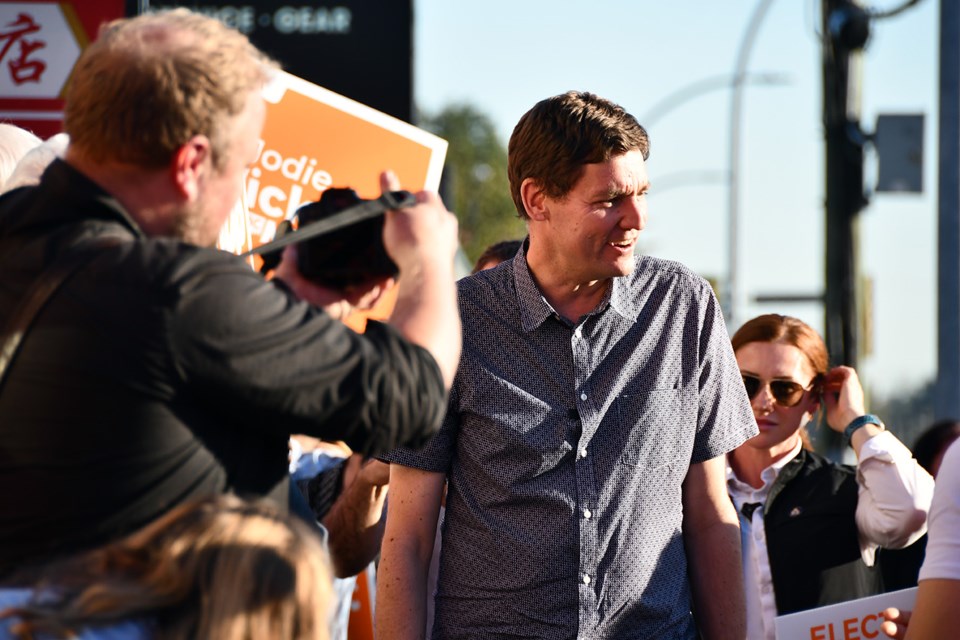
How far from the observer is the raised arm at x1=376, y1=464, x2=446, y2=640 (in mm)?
3074

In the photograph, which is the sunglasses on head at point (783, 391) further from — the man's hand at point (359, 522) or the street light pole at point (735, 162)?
the street light pole at point (735, 162)

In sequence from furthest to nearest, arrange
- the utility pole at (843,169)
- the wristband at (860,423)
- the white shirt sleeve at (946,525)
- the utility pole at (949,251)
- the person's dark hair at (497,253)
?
the utility pole at (843,169) < the utility pole at (949,251) < the person's dark hair at (497,253) < the wristband at (860,423) < the white shirt sleeve at (946,525)

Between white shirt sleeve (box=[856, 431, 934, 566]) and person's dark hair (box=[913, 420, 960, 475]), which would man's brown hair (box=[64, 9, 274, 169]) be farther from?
person's dark hair (box=[913, 420, 960, 475])

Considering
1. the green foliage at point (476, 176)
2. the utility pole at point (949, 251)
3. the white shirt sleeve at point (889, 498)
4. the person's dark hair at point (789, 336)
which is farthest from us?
the green foliage at point (476, 176)

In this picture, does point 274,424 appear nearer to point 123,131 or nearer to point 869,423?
point 123,131

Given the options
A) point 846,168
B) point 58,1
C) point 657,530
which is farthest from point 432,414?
point 846,168

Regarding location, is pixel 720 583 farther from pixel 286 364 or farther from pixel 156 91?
pixel 156 91

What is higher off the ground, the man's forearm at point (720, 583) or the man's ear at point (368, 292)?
the man's ear at point (368, 292)

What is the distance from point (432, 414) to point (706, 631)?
1.45 meters

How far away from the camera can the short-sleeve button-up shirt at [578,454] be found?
9.73ft

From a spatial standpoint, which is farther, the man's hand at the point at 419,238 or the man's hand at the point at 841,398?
the man's hand at the point at 841,398

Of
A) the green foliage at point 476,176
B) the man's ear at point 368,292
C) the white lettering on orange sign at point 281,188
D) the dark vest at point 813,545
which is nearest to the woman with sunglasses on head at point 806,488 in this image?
the dark vest at point 813,545

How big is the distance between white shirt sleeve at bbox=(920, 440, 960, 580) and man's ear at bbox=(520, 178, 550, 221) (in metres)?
1.00

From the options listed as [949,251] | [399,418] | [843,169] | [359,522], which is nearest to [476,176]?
[843,169]
